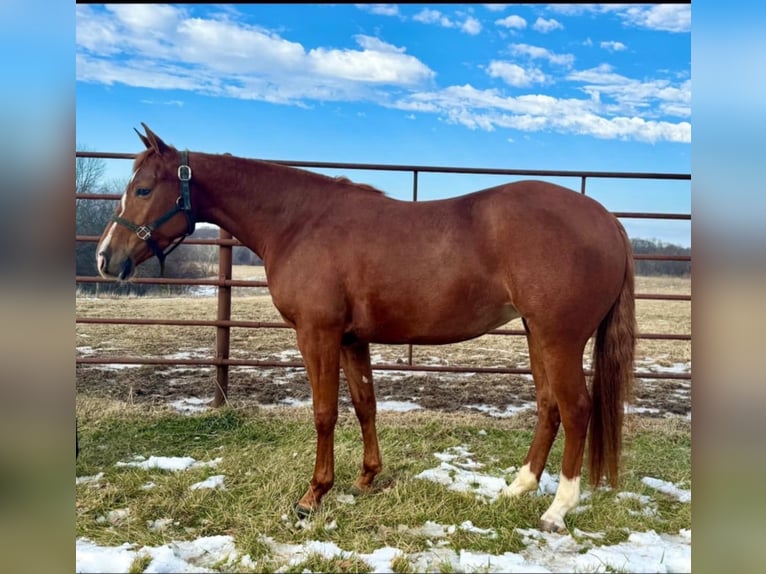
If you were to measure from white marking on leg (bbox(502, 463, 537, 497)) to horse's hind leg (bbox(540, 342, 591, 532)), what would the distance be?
241 millimetres

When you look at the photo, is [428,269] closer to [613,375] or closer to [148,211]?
[613,375]

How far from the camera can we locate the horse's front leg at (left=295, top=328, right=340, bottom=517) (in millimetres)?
2539

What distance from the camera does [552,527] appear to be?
2.33 meters

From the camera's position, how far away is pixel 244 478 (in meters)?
2.83

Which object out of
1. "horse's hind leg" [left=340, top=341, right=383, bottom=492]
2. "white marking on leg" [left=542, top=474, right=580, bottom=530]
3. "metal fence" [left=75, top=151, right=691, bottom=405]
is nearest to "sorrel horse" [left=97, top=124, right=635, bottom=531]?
"white marking on leg" [left=542, top=474, right=580, bottom=530]

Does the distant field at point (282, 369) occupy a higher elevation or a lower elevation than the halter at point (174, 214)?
lower

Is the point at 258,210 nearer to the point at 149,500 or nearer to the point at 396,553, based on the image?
the point at 149,500

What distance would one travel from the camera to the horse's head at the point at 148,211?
256cm

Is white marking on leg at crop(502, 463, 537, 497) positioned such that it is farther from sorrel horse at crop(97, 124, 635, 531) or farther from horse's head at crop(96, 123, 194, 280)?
horse's head at crop(96, 123, 194, 280)

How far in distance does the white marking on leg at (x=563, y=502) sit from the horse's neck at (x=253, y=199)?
2.01 metres

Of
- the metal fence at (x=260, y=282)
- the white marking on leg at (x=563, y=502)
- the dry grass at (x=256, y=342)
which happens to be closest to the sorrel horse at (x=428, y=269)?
the white marking on leg at (x=563, y=502)

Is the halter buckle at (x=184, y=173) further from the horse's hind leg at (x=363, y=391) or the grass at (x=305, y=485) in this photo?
the grass at (x=305, y=485)

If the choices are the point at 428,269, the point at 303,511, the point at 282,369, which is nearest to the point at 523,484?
the point at 303,511
